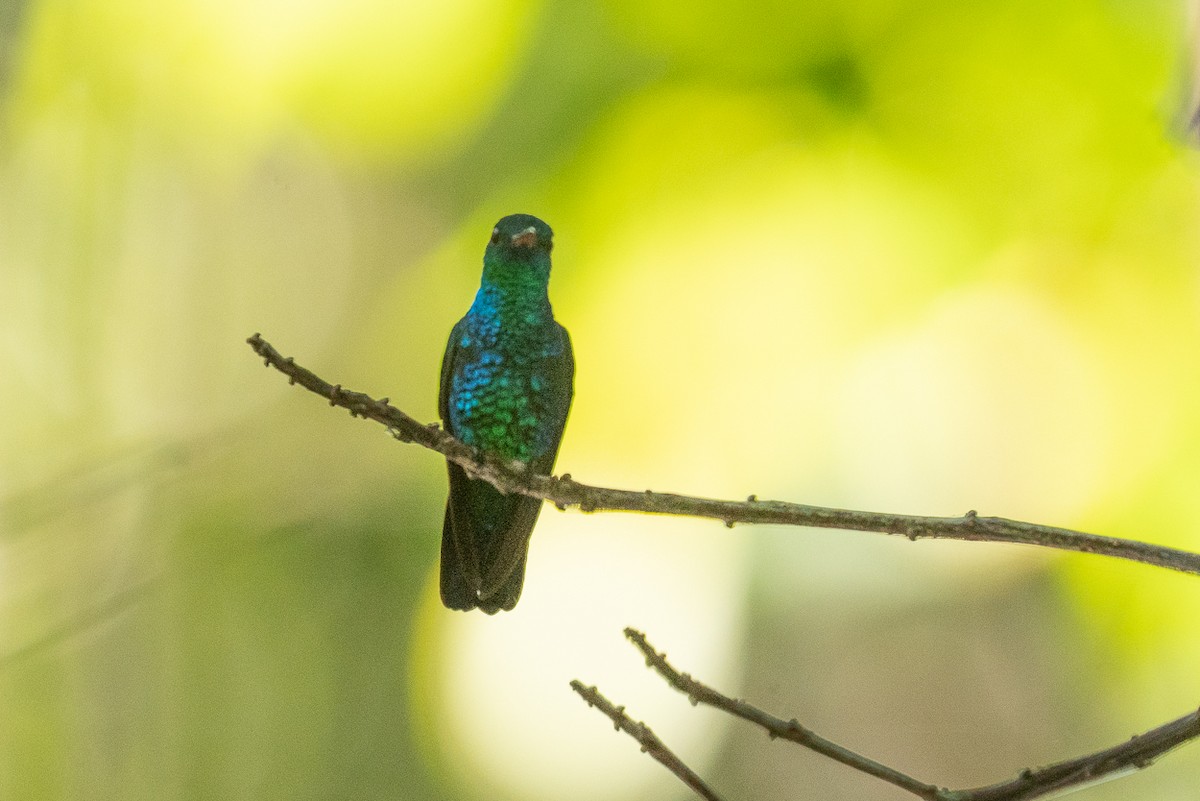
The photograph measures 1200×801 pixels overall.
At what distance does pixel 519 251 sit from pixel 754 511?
74 centimetres

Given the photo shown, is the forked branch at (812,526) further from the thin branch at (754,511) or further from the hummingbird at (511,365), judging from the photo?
the hummingbird at (511,365)

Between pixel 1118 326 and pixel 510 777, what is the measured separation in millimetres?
1688

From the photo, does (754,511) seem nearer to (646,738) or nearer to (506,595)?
(646,738)

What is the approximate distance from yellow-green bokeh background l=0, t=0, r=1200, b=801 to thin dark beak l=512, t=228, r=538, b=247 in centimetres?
81

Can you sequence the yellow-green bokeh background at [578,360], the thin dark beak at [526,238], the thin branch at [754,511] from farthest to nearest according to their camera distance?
the yellow-green bokeh background at [578,360]
the thin dark beak at [526,238]
the thin branch at [754,511]

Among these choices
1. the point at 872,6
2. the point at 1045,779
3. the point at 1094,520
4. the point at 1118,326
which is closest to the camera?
the point at 1045,779

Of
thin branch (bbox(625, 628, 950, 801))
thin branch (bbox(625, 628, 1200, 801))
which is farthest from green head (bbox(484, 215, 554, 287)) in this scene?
thin branch (bbox(625, 628, 1200, 801))

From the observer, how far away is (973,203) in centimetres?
250

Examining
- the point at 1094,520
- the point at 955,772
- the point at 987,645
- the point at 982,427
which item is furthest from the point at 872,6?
the point at 955,772

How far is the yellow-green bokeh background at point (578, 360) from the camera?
90.4 inches

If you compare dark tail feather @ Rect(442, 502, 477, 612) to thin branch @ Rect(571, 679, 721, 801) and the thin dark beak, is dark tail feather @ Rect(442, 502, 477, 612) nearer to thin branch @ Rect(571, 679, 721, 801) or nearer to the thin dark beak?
the thin dark beak

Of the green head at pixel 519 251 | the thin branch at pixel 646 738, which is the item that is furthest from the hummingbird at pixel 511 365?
the thin branch at pixel 646 738

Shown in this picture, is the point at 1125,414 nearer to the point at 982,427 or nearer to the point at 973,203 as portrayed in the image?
the point at 982,427

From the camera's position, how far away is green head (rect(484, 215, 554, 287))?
1584mm
